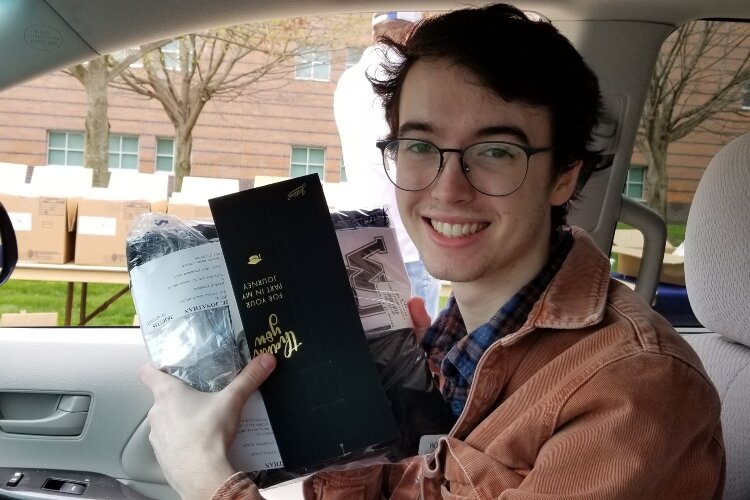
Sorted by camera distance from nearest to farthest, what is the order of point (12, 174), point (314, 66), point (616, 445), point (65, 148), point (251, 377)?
point (616, 445) → point (251, 377) → point (12, 174) → point (65, 148) → point (314, 66)

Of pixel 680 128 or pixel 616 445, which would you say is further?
pixel 680 128

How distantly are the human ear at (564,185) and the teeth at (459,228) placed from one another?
161mm

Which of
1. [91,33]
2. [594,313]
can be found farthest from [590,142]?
[91,33]

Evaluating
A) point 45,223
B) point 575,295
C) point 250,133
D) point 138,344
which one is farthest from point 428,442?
point 250,133

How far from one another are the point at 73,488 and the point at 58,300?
624 mm

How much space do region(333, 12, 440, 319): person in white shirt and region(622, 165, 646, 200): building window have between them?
651 mm

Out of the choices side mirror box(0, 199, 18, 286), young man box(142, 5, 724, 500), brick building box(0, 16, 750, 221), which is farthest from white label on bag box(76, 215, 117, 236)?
young man box(142, 5, 724, 500)

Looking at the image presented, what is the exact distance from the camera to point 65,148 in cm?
356

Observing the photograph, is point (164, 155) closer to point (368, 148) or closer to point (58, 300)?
point (58, 300)

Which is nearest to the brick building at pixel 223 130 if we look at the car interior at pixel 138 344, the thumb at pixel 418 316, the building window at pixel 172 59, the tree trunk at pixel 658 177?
the building window at pixel 172 59

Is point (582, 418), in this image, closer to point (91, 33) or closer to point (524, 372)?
point (524, 372)

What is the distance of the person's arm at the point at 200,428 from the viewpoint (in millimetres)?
1337

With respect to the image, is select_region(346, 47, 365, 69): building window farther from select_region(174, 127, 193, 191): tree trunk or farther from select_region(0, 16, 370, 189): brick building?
select_region(174, 127, 193, 191): tree trunk

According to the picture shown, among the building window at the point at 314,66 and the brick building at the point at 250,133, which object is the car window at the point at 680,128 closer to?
the brick building at the point at 250,133
